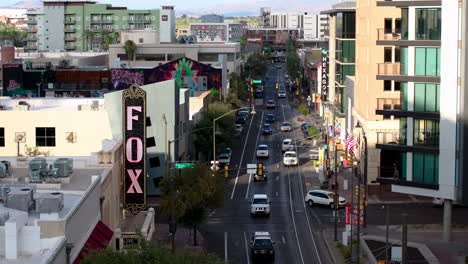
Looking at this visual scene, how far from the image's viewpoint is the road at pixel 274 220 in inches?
2163

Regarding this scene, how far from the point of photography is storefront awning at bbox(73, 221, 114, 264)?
35969mm

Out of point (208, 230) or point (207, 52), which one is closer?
point (208, 230)

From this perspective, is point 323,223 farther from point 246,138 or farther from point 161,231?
point 246,138

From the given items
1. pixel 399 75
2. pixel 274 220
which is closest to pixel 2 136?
pixel 274 220

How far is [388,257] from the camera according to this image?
51.0 m

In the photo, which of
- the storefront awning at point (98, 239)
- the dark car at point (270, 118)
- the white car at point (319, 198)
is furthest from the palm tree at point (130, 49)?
the storefront awning at point (98, 239)

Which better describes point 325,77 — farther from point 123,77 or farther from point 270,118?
point 123,77

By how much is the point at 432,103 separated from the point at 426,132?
182cm

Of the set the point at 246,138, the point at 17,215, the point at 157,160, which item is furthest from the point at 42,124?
the point at 246,138

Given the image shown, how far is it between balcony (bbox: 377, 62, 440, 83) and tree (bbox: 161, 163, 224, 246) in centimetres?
1272

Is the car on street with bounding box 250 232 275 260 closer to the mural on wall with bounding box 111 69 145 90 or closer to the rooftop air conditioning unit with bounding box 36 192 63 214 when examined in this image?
the rooftop air conditioning unit with bounding box 36 192 63 214

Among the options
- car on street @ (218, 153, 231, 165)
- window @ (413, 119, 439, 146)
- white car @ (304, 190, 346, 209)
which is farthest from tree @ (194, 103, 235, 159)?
window @ (413, 119, 439, 146)

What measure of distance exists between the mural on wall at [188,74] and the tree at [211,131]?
29035mm

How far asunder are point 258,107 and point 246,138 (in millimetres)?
45086
